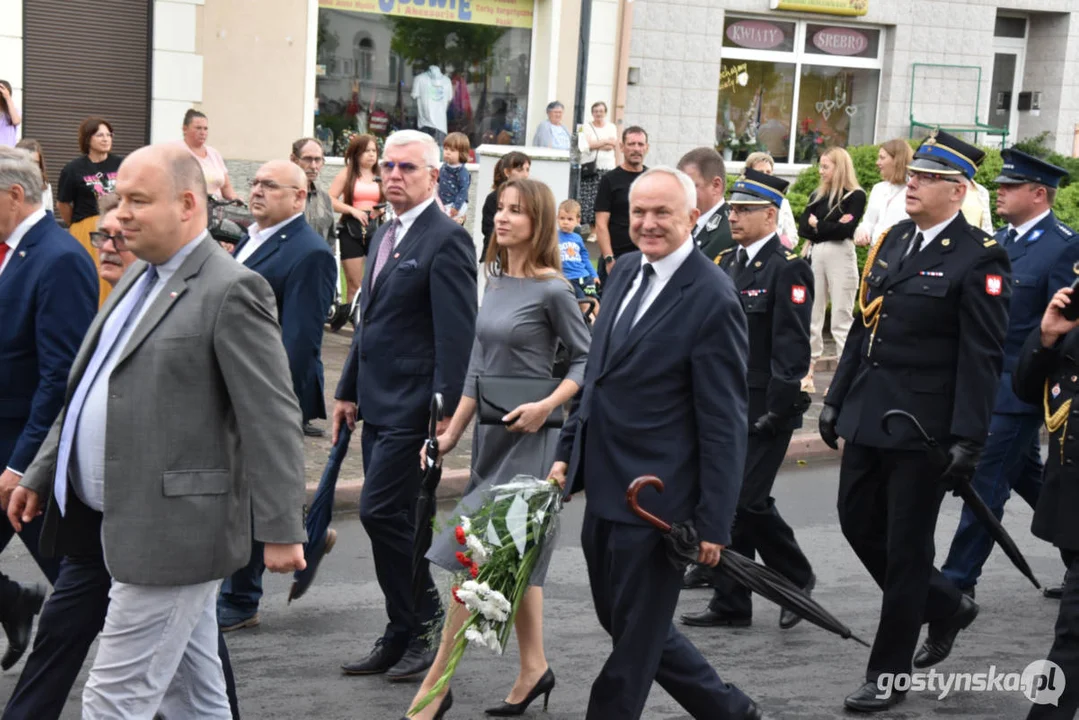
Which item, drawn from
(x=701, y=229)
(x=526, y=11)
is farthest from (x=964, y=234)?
(x=526, y=11)

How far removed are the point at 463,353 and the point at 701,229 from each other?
197 centimetres

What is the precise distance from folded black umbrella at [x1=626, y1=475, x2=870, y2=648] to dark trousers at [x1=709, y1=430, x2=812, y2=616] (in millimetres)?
1993

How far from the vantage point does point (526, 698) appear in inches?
227

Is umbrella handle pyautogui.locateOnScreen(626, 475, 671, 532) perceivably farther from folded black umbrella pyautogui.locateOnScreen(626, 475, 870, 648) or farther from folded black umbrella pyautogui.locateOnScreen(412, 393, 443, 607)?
folded black umbrella pyautogui.locateOnScreen(412, 393, 443, 607)

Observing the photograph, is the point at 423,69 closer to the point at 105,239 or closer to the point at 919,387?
the point at 105,239

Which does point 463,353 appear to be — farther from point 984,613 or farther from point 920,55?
point 920,55

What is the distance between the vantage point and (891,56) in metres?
22.0

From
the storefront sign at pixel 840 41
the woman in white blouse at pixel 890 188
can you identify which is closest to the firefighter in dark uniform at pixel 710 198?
the woman in white blouse at pixel 890 188

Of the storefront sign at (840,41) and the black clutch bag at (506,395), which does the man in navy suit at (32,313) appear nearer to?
the black clutch bag at (506,395)

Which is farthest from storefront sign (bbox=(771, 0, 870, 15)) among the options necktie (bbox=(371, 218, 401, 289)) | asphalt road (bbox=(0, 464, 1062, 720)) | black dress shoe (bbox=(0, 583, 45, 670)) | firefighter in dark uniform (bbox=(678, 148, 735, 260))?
black dress shoe (bbox=(0, 583, 45, 670))

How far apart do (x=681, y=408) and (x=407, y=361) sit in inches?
63.9

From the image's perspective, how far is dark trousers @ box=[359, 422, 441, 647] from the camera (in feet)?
19.9

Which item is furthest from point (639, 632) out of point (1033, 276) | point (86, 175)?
point (86, 175)

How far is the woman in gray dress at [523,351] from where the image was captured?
570 centimetres
